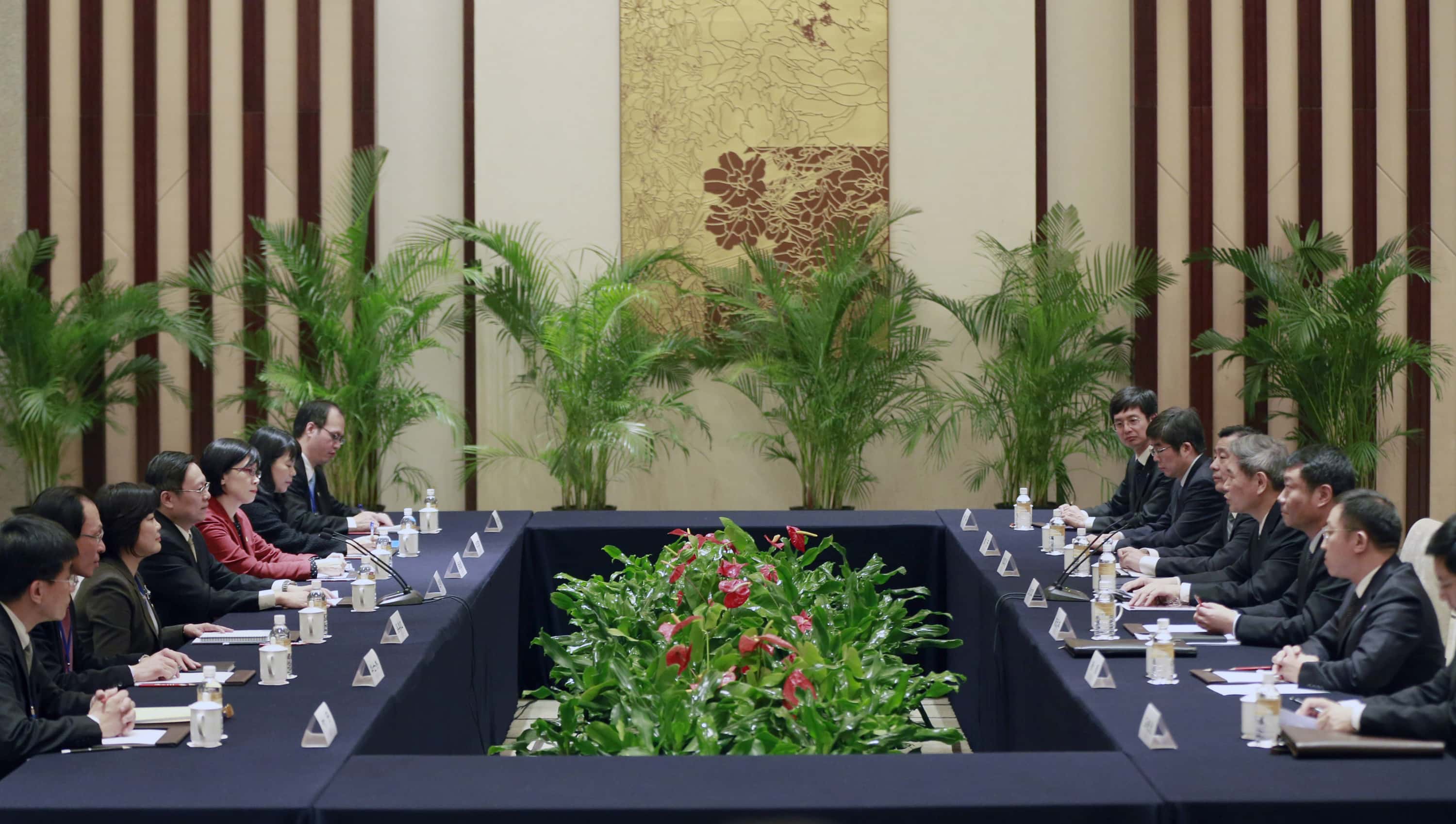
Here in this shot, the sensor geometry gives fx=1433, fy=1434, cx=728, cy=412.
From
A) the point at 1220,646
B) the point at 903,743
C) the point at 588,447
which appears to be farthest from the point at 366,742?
the point at 588,447

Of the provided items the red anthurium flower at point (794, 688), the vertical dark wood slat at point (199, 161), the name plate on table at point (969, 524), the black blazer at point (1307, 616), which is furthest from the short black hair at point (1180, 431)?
the vertical dark wood slat at point (199, 161)

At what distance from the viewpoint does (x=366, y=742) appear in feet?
9.02

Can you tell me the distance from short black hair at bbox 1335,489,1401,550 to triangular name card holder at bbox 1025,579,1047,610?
1.11m

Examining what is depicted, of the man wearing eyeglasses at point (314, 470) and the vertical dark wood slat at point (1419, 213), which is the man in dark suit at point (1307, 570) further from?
the vertical dark wood slat at point (1419, 213)

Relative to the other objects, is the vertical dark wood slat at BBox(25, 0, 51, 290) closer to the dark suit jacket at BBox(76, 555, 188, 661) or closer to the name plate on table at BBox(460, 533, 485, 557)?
the name plate on table at BBox(460, 533, 485, 557)

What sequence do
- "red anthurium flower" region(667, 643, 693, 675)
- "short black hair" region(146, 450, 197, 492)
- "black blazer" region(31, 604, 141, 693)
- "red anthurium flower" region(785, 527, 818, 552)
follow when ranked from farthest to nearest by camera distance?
"red anthurium flower" region(785, 527, 818, 552)
"short black hair" region(146, 450, 197, 492)
"red anthurium flower" region(667, 643, 693, 675)
"black blazer" region(31, 604, 141, 693)

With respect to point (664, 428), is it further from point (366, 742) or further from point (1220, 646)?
point (366, 742)

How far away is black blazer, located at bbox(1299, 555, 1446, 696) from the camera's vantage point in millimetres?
2975

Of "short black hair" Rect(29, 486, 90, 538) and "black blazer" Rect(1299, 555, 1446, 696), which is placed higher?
"short black hair" Rect(29, 486, 90, 538)

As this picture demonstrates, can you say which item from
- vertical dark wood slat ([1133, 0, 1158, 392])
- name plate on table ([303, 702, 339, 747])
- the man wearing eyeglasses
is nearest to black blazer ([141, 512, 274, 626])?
the man wearing eyeglasses

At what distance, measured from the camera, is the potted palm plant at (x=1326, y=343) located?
723 centimetres

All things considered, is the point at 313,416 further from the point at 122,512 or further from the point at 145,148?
the point at 145,148

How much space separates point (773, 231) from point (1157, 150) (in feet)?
7.35

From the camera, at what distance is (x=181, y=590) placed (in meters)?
4.20
